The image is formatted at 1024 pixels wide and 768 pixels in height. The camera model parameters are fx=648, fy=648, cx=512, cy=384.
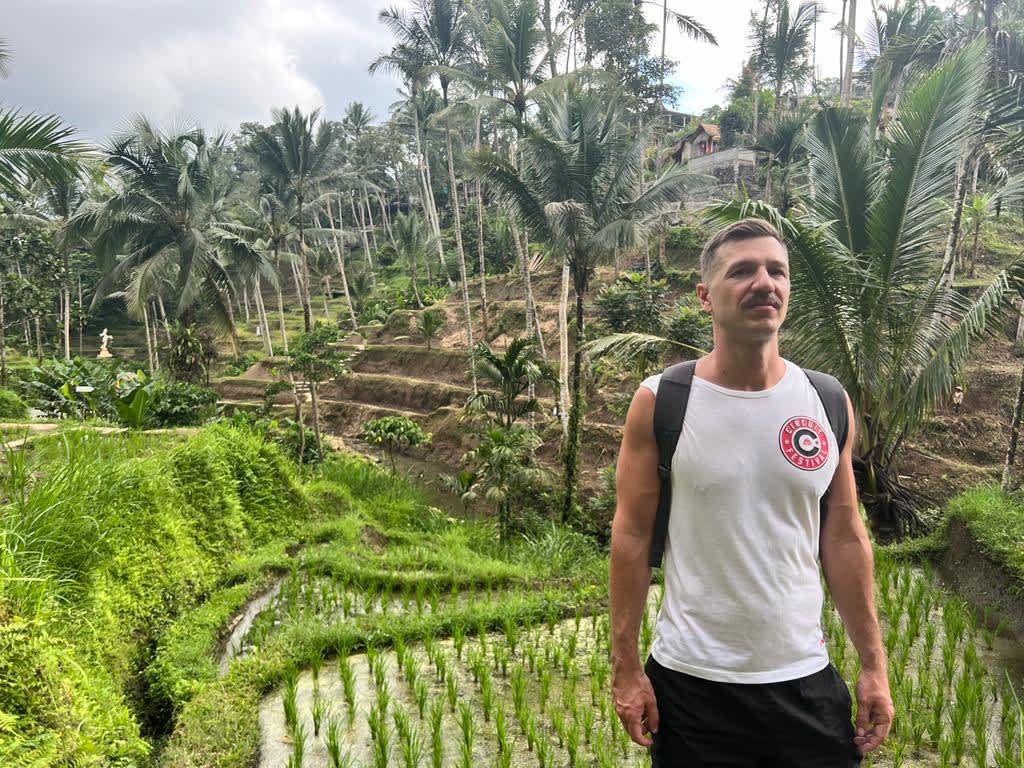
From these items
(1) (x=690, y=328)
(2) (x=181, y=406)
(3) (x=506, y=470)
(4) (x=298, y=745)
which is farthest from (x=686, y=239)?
(4) (x=298, y=745)

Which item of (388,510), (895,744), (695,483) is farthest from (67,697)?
(388,510)

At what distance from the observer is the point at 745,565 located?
4.63 feet

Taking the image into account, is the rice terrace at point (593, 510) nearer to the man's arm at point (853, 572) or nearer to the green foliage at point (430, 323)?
the man's arm at point (853, 572)

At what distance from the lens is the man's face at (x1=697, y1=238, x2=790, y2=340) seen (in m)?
1.46

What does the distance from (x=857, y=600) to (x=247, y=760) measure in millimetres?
2998

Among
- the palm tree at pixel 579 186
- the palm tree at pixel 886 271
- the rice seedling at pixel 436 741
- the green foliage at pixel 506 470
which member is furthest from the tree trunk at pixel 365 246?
the rice seedling at pixel 436 741

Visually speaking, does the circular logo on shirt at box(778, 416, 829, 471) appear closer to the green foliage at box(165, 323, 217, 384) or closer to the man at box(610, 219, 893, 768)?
the man at box(610, 219, 893, 768)

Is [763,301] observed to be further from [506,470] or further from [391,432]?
[391,432]

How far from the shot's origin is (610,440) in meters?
14.1

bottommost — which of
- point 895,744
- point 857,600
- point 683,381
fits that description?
point 895,744

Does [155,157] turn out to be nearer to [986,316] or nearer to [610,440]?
[610,440]

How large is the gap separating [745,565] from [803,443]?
0.98 ft

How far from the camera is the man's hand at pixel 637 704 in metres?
1.50

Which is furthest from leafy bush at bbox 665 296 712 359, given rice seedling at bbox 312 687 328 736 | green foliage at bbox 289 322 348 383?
rice seedling at bbox 312 687 328 736
